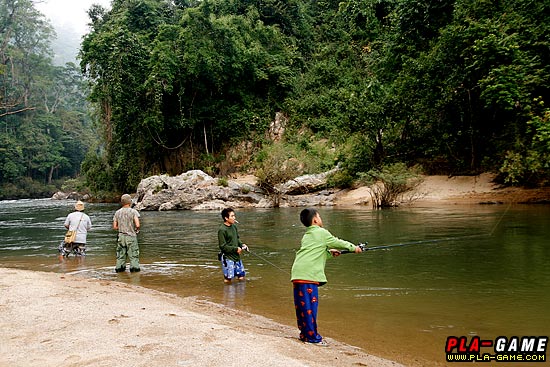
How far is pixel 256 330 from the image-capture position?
4660 mm

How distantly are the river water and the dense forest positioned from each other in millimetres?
6417

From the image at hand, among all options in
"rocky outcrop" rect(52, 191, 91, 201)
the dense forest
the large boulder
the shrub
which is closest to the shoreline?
the dense forest

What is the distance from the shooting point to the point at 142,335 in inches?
165

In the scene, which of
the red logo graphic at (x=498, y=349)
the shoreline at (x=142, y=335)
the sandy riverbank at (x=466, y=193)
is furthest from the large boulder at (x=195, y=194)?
the red logo graphic at (x=498, y=349)

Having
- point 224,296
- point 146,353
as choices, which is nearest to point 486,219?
point 224,296

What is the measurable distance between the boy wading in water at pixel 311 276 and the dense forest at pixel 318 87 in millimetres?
14339

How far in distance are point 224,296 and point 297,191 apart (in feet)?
65.1

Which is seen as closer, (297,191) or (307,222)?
(307,222)

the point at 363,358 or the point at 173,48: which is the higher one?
the point at 173,48

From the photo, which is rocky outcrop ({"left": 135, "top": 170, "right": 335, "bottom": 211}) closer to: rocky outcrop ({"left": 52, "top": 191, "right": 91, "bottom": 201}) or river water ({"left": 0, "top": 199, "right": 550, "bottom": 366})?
river water ({"left": 0, "top": 199, "right": 550, "bottom": 366})

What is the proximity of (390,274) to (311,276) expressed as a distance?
3.74m

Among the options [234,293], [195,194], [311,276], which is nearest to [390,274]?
[234,293]

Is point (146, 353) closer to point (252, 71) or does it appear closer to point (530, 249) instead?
point (530, 249)

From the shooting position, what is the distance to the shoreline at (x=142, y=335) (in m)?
3.57
